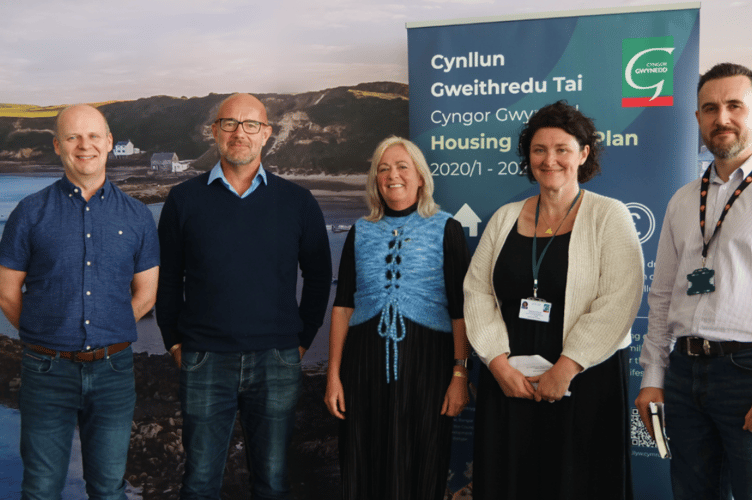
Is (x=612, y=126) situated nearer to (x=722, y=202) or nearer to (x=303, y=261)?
(x=722, y=202)

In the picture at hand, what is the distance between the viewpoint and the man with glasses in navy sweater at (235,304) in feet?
6.84

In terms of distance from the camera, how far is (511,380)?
171 cm

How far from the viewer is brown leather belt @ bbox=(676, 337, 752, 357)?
149 centimetres

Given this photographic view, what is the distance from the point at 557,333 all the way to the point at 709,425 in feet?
1.58

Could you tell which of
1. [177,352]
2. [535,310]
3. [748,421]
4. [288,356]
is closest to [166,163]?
[177,352]

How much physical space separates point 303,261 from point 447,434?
2.97 ft

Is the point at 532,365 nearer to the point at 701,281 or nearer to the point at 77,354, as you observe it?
the point at 701,281

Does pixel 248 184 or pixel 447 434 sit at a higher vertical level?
pixel 248 184

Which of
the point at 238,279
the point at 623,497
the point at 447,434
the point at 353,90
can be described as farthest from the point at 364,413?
the point at 353,90

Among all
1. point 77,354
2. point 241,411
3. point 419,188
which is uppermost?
point 419,188

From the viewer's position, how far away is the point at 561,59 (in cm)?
253

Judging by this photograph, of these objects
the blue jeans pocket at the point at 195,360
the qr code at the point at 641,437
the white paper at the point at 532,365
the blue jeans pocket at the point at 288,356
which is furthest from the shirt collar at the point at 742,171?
the blue jeans pocket at the point at 195,360

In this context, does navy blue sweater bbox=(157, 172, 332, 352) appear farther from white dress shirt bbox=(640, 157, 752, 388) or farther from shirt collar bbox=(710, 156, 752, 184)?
shirt collar bbox=(710, 156, 752, 184)

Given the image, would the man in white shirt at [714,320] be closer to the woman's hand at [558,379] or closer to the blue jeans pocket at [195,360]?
the woman's hand at [558,379]
